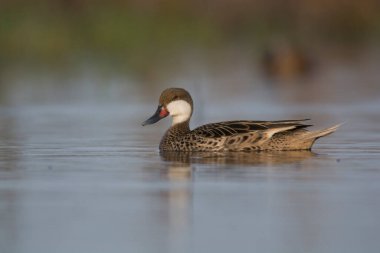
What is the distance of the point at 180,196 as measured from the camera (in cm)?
1048

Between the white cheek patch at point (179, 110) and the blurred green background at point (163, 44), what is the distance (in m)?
6.43

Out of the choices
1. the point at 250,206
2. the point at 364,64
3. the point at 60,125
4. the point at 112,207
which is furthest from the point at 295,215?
the point at 364,64

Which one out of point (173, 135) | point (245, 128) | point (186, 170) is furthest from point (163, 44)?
point (186, 170)

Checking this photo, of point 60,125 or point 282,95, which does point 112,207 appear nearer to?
point 60,125

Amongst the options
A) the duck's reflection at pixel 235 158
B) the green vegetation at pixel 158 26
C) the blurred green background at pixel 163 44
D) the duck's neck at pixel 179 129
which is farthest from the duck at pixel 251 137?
the green vegetation at pixel 158 26

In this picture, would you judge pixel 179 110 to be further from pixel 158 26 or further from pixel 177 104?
pixel 158 26

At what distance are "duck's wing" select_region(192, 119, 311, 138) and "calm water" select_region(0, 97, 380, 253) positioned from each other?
0.96ft

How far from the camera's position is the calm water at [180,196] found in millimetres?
8766

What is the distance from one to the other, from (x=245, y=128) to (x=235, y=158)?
73 centimetres

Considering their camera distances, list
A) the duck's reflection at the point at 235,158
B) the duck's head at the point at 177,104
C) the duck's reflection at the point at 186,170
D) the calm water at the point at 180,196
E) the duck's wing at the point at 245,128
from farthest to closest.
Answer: the duck's head at the point at 177,104
the duck's wing at the point at 245,128
the duck's reflection at the point at 235,158
the duck's reflection at the point at 186,170
the calm water at the point at 180,196

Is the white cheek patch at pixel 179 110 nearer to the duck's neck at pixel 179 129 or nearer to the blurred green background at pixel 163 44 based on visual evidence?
the duck's neck at pixel 179 129

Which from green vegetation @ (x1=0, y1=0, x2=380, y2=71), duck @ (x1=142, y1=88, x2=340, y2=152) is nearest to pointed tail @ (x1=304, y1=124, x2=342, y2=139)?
duck @ (x1=142, y1=88, x2=340, y2=152)

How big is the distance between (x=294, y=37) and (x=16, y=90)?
13118 millimetres

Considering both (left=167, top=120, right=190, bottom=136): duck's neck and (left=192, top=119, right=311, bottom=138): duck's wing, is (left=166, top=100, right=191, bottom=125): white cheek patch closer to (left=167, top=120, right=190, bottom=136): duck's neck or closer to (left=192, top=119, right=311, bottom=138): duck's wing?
(left=167, top=120, right=190, bottom=136): duck's neck
